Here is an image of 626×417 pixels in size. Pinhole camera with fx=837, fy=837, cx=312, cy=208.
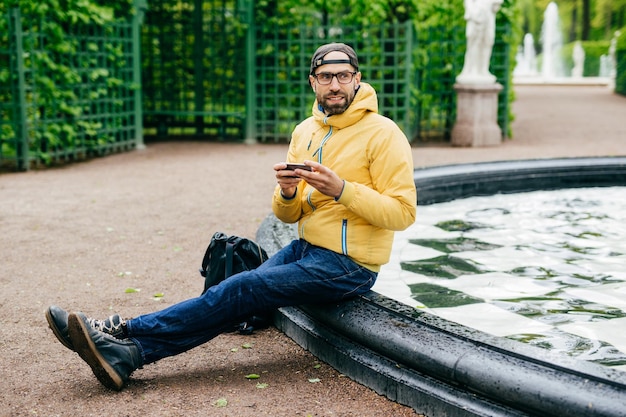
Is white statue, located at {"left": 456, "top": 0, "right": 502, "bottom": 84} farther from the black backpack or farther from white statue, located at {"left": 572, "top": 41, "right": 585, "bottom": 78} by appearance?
white statue, located at {"left": 572, "top": 41, "right": 585, "bottom": 78}

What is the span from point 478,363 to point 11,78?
9.05 m

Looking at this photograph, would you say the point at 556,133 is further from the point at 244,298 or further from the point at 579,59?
the point at 579,59

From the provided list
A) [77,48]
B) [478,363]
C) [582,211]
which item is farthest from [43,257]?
[77,48]

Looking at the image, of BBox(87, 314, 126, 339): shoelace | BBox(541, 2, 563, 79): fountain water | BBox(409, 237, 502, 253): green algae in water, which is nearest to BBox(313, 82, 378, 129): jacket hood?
BBox(87, 314, 126, 339): shoelace

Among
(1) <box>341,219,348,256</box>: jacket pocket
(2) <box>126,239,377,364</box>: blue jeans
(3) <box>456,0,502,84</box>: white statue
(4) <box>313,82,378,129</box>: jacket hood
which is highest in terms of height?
(3) <box>456,0,502,84</box>: white statue

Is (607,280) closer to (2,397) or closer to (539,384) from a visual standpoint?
(539,384)

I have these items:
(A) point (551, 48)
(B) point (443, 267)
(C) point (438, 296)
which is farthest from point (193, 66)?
Result: (A) point (551, 48)

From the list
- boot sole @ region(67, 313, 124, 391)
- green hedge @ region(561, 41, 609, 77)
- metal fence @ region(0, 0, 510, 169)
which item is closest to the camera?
boot sole @ region(67, 313, 124, 391)

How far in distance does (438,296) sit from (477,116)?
890cm

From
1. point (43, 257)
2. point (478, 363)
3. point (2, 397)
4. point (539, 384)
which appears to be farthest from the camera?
point (43, 257)

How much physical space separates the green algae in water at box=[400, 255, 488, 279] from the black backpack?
5.82ft

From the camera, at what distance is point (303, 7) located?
14.2 m

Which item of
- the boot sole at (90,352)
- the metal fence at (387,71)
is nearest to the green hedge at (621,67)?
the metal fence at (387,71)

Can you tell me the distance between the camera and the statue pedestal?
540 inches
